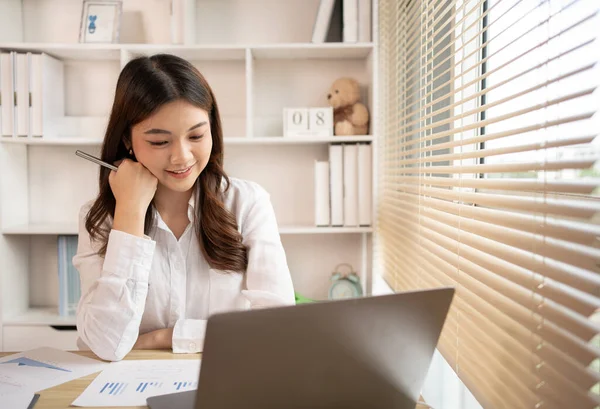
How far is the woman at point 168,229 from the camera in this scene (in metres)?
1.31

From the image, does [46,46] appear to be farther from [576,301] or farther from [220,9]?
[576,301]

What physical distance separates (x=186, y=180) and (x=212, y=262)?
258 millimetres

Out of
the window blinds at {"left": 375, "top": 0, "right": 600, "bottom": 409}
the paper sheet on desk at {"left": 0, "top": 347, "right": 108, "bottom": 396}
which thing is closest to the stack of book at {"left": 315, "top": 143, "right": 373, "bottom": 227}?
the window blinds at {"left": 375, "top": 0, "right": 600, "bottom": 409}

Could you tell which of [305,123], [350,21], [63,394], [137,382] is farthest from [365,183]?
[63,394]

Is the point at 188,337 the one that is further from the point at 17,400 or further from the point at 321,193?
the point at 321,193

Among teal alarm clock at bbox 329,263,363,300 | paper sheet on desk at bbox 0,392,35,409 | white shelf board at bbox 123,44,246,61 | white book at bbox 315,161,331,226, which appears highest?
white shelf board at bbox 123,44,246,61

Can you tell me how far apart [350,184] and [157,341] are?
119 cm

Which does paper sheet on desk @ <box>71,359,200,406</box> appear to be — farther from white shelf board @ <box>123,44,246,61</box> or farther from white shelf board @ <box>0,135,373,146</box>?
white shelf board @ <box>123,44,246,61</box>

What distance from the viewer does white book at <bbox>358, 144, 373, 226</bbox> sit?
7.40 feet

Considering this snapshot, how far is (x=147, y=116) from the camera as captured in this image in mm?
1383

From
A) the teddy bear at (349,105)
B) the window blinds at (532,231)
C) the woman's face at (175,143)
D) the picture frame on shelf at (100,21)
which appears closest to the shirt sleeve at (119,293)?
the woman's face at (175,143)

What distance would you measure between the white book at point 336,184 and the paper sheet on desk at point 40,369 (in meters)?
1.33

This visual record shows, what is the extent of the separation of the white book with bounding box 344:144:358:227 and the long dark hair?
0.74 meters

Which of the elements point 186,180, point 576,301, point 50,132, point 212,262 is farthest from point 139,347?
point 50,132
